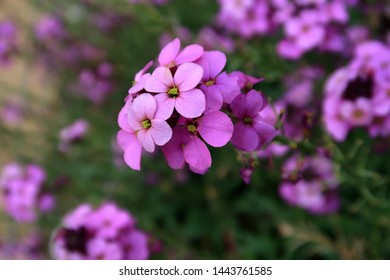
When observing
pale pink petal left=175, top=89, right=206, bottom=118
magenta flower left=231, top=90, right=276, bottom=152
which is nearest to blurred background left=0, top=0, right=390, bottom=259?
magenta flower left=231, top=90, right=276, bottom=152

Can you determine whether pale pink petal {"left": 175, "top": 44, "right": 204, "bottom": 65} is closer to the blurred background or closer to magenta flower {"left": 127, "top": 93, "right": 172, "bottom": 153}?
magenta flower {"left": 127, "top": 93, "right": 172, "bottom": 153}

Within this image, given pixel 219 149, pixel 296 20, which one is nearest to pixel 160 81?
pixel 296 20

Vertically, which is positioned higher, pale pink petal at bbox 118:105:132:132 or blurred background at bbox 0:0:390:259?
blurred background at bbox 0:0:390:259

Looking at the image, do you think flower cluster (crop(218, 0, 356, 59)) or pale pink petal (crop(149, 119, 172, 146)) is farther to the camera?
flower cluster (crop(218, 0, 356, 59))

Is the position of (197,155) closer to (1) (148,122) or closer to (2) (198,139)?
(2) (198,139)

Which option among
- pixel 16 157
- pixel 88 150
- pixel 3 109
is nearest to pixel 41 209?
pixel 88 150

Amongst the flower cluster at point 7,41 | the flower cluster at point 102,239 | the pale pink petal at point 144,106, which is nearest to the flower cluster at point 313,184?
the flower cluster at point 102,239
